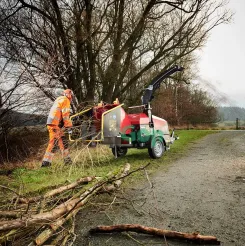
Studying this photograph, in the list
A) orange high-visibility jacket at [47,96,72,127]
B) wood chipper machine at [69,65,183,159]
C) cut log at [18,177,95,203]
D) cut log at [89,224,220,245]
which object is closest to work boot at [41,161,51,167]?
orange high-visibility jacket at [47,96,72,127]

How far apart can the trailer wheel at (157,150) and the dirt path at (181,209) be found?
186 cm

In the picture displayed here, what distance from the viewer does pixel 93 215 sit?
12.6 feet

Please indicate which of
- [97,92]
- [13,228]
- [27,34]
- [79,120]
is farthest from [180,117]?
[13,228]

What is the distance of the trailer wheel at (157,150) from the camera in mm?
8031

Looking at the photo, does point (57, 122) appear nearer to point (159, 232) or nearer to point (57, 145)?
point (57, 145)

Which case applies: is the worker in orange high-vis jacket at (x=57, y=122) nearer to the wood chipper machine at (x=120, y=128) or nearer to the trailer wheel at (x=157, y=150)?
the wood chipper machine at (x=120, y=128)

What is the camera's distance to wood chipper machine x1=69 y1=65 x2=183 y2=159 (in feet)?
22.2

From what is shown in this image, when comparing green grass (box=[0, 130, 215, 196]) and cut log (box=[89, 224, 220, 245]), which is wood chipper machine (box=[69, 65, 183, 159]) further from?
cut log (box=[89, 224, 220, 245])

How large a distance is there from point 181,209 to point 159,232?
946 mm

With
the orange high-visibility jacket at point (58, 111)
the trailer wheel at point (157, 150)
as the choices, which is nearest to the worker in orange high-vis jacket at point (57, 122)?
the orange high-visibility jacket at point (58, 111)

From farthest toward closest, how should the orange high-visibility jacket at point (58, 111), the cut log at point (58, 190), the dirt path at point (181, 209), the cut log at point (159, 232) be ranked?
the orange high-visibility jacket at point (58, 111)
the cut log at point (58, 190)
the dirt path at point (181, 209)
the cut log at point (159, 232)

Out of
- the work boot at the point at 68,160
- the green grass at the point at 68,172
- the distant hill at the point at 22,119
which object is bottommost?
the green grass at the point at 68,172

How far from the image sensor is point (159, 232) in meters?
3.08

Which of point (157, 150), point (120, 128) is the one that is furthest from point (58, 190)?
point (157, 150)
